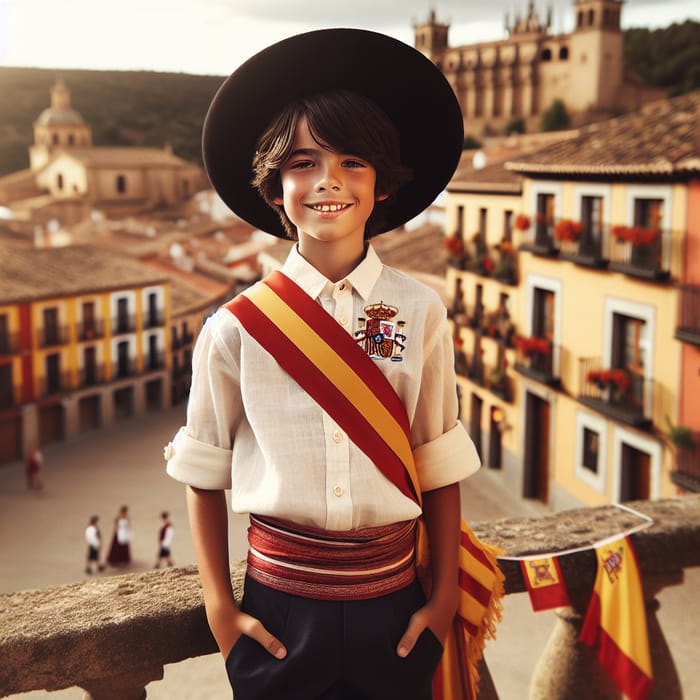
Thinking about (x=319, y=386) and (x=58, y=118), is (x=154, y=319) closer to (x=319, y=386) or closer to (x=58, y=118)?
(x=319, y=386)

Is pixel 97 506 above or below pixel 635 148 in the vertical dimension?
below

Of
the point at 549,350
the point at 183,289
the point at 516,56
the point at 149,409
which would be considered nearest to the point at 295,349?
the point at 549,350

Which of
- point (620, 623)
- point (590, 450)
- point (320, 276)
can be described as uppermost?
point (320, 276)

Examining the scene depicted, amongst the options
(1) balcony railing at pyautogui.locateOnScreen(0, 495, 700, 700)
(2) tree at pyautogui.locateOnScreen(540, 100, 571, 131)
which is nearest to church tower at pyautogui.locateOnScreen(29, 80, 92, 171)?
(2) tree at pyautogui.locateOnScreen(540, 100, 571, 131)

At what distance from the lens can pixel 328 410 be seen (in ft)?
5.21

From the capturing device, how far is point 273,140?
1.70 m

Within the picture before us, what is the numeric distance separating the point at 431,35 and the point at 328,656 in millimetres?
74240

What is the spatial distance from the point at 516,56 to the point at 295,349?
73515mm

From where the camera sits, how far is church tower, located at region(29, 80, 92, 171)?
206ft

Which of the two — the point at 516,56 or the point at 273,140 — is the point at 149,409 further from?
the point at 516,56

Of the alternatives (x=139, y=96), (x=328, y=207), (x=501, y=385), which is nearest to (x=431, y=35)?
(x=139, y=96)

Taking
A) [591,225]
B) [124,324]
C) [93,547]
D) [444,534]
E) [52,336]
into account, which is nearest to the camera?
[444,534]

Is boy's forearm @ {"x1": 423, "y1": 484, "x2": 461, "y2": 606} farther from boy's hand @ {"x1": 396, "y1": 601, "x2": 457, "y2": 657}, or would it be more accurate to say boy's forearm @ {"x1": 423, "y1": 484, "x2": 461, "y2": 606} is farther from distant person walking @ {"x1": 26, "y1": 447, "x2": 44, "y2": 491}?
distant person walking @ {"x1": 26, "y1": 447, "x2": 44, "y2": 491}

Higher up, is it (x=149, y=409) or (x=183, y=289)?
(x=183, y=289)
